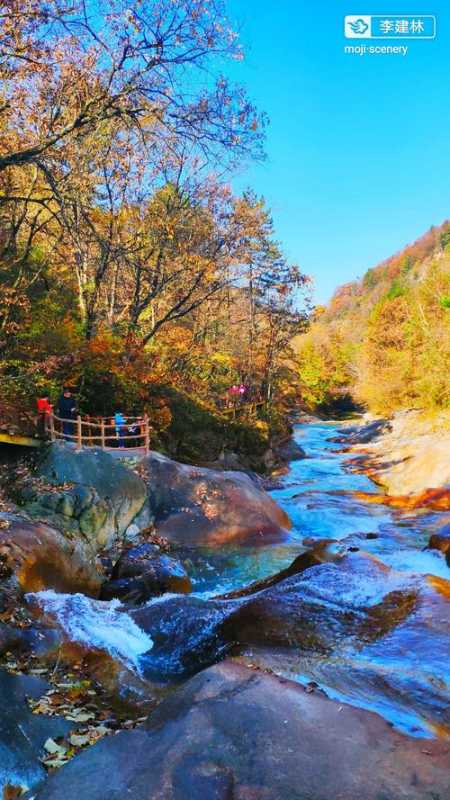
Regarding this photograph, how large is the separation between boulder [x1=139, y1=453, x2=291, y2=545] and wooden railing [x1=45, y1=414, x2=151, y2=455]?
1172 millimetres

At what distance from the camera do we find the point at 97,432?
17125mm

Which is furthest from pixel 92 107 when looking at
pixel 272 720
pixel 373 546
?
pixel 373 546

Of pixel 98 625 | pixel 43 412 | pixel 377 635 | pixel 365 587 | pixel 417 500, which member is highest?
pixel 43 412

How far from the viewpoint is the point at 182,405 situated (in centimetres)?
2106

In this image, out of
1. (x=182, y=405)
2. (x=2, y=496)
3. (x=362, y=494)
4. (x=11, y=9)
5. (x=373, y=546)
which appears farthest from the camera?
(x=182, y=405)

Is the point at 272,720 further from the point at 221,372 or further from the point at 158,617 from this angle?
the point at 221,372

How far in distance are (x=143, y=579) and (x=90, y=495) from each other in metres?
3.87

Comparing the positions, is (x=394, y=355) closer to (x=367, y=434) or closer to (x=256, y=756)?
(x=367, y=434)

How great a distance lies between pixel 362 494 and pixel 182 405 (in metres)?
8.13

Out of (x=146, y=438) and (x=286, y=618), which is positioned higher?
(x=146, y=438)

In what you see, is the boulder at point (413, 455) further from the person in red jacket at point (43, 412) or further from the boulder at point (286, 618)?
the person in red jacket at point (43, 412)

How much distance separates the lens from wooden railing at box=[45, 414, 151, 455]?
14094 millimetres

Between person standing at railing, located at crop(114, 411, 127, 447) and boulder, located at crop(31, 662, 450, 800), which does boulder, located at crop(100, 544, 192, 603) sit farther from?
person standing at railing, located at crop(114, 411, 127, 447)

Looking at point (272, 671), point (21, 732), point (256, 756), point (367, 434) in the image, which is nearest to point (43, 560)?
point (21, 732)
